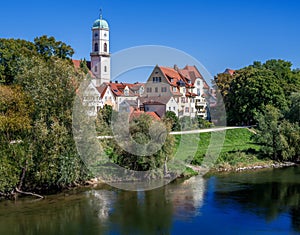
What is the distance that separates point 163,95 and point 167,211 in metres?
27.5

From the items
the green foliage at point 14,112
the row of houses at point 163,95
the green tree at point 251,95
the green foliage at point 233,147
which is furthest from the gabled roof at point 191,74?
the green foliage at point 14,112

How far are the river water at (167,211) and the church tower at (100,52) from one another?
31.5 metres

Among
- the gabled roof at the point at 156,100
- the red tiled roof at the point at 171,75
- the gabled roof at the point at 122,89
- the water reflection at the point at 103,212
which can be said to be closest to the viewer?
the water reflection at the point at 103,212

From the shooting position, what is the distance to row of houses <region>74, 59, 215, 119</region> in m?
44.5

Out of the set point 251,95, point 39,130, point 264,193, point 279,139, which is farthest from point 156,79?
point 39,130

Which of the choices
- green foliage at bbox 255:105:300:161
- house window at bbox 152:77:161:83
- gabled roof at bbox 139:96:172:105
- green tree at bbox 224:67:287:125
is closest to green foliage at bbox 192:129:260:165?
green foliage at bbox 255:105:300:161

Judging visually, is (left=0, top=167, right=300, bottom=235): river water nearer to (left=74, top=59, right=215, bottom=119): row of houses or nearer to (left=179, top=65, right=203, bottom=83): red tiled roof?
(left=74, top=59, right=215, bottom=119): row of houses

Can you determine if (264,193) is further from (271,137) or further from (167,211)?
(271,137)

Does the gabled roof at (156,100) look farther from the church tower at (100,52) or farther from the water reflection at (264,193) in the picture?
the water reflection at (264,193)

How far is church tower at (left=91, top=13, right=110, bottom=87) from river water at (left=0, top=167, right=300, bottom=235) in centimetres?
3145

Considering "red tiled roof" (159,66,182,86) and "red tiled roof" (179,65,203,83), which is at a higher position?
"red tiled roof" (179,65,203,83)

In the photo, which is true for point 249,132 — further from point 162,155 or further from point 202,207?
point 202,207

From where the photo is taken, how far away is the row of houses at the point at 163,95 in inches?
1753

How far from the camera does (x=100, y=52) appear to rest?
5562 centimetres
